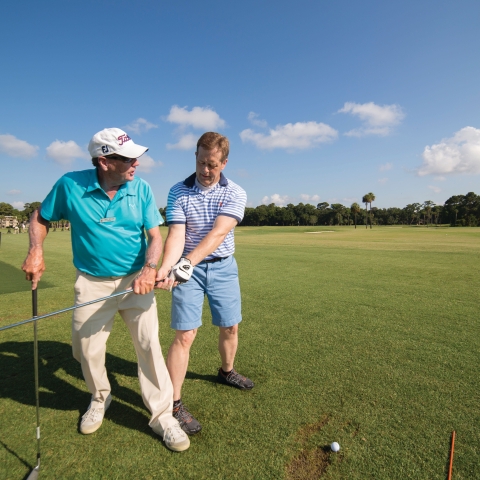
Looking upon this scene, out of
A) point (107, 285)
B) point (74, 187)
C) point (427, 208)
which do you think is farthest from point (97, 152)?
point (427, 208)

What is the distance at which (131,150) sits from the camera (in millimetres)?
2734

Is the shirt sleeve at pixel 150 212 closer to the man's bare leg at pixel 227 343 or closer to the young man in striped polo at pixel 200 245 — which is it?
the young man in striped polo at pixel 200 245

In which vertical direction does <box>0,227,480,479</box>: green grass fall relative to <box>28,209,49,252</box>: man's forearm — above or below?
below

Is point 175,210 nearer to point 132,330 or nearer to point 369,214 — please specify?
point 132,330

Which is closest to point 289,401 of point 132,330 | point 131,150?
point 132,330

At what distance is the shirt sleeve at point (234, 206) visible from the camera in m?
3.08

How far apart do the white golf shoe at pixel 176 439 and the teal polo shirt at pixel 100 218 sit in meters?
1.36

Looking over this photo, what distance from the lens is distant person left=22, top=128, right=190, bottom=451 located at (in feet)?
8.96

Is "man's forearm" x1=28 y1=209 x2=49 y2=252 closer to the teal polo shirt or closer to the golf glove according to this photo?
the teal polo shirt

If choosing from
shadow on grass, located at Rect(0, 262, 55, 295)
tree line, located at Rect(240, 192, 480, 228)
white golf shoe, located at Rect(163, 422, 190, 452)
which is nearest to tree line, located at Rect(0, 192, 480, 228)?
tree line, located at Rect(240, 192, 480, 228)

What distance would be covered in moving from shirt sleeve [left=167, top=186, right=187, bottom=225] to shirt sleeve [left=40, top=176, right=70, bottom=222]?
863mm

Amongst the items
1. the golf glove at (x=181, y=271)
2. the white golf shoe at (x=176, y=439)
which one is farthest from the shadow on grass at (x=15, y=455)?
the golf glove at (x=181, y=271)

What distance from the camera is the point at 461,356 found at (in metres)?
4.23

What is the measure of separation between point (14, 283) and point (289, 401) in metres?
9.76
